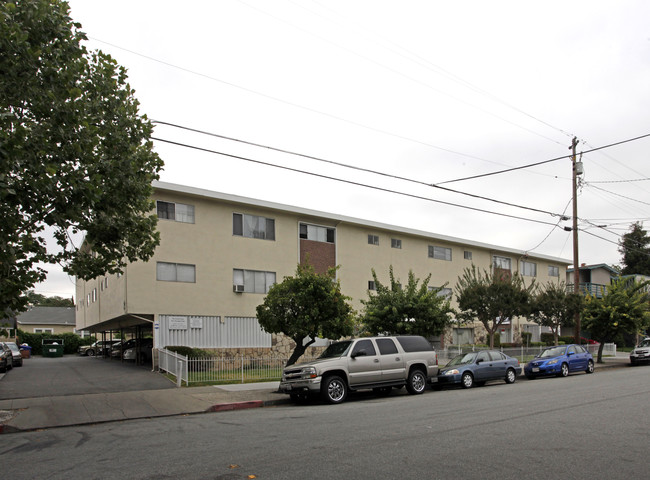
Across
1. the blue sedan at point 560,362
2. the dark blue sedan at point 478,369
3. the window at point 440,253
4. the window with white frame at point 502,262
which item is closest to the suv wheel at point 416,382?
the dark blue sedan at point 478,369

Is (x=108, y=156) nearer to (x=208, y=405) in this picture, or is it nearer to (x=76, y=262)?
(x=76, y=262)

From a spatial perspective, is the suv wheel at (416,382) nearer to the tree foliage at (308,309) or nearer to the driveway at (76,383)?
the tree foliage at (308,309)

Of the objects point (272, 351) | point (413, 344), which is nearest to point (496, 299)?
point (413, 344)

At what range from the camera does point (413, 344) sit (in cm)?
1739

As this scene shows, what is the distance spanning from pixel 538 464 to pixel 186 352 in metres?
19.6

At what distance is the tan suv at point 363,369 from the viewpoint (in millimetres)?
14875

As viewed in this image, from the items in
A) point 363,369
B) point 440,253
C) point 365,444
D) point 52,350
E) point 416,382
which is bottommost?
point 52,350

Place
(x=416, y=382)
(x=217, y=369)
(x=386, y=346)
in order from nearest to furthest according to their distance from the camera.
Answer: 1. (x=386, y=346)
2. (x=416, y=382)
3. (x=217, y=369)

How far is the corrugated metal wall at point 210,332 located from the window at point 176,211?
462 cm

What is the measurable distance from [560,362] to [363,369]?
461 inches

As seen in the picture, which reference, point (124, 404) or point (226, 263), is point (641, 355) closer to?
point (226, 263)

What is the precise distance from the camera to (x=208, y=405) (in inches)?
→ 573

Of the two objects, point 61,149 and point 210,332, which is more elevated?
point 61,149

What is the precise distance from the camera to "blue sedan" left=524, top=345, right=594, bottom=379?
912 inches
